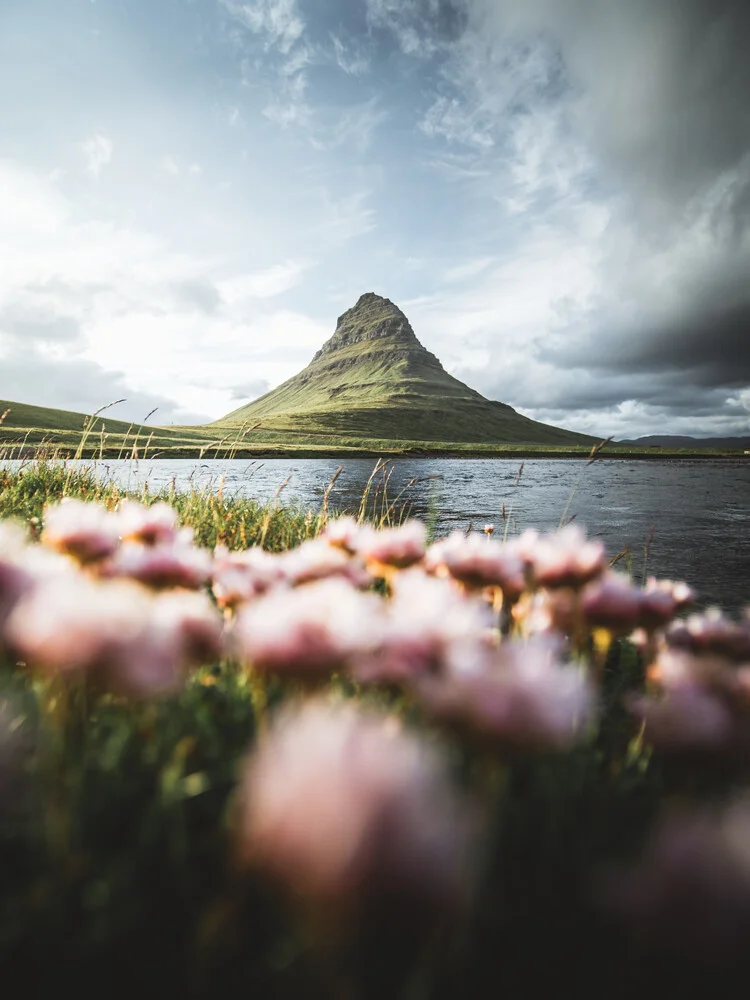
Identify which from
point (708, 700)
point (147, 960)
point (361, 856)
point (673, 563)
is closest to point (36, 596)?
point (147, 960)

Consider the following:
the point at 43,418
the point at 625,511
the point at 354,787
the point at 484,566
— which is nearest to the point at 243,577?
the point at 484,566

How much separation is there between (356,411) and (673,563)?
126 m

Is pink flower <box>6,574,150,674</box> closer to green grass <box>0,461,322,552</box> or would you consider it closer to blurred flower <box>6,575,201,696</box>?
blurred flower <box>6,575,201,696</box>

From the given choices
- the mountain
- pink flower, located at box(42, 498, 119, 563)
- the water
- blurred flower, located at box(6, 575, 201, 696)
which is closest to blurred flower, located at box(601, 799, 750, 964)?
blurred flower, located at box(6, 575, 201, 696)

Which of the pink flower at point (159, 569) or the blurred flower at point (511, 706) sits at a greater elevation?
the pink flower at point (159, 569)

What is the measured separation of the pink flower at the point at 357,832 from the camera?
391 mm

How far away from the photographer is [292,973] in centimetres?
60

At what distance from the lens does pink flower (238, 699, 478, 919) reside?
Result: 0.39 metres

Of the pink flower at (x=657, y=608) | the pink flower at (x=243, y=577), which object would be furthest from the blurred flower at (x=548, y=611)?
the pink flower at (x=243, y=577)

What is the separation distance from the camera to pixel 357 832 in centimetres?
39

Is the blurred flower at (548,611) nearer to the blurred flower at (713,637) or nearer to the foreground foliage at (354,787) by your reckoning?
the foreground foliage at (354,787)

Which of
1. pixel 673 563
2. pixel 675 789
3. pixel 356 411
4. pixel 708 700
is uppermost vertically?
pixel 356 411

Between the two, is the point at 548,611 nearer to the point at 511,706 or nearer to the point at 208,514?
the point at 511,706

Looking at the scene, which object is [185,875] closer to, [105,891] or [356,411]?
[105,891]
